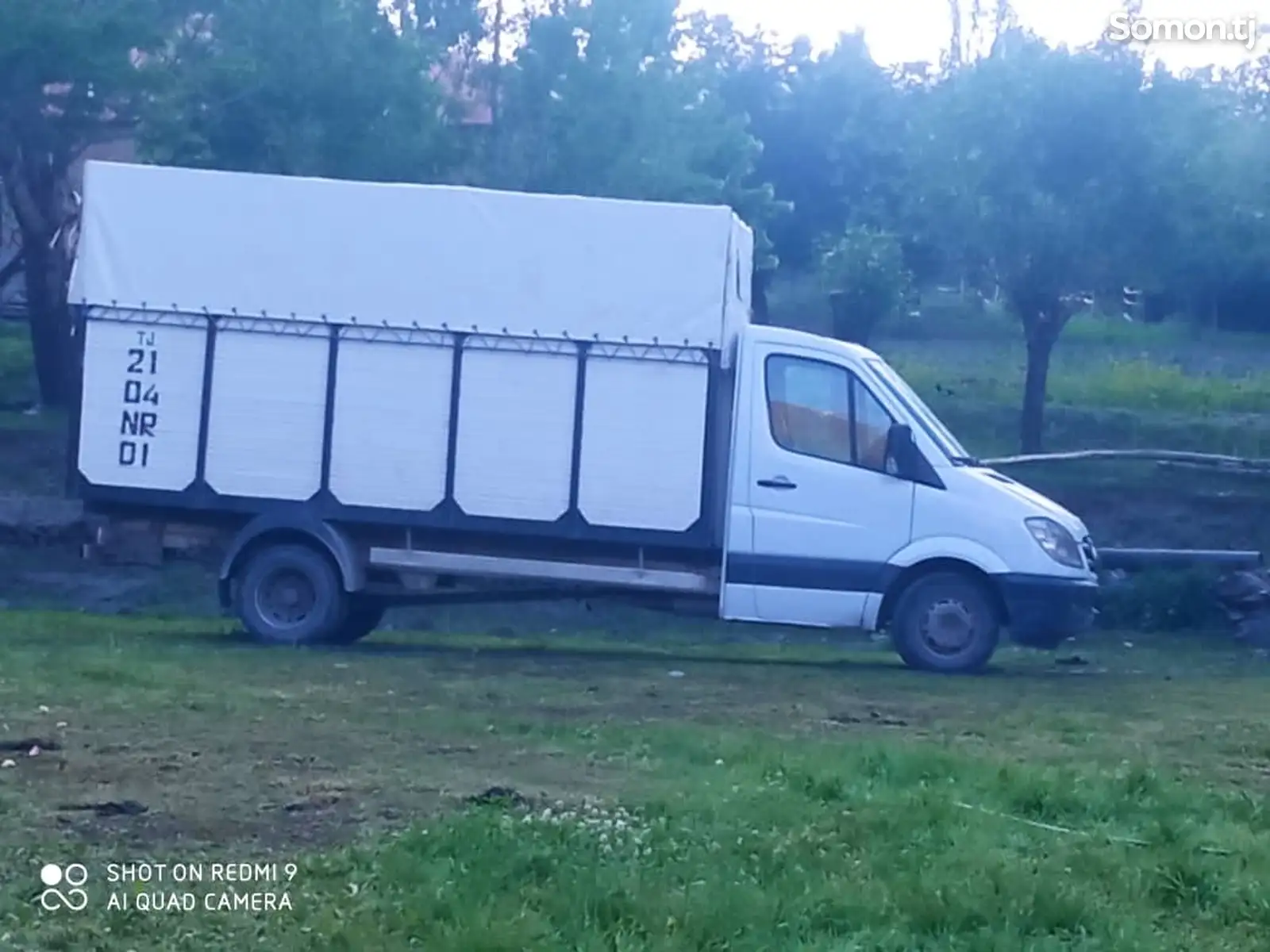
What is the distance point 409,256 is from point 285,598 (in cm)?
262

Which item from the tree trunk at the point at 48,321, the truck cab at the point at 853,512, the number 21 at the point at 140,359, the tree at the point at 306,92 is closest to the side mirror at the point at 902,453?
the truck cab at the point at 853,512

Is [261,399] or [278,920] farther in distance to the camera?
[261,399]

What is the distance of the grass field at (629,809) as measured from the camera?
636 cm

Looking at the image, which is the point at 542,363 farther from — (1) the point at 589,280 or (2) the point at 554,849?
(2) the point at 554,849

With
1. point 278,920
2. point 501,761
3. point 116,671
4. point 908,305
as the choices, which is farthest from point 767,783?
point 908,305

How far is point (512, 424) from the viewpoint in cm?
1438

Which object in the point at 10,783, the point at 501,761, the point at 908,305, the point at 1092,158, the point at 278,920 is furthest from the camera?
the point at 908,305

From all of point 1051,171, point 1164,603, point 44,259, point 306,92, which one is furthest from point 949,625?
point 44,259

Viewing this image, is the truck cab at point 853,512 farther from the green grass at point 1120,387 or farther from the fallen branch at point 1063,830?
the green grass at point 1120,387

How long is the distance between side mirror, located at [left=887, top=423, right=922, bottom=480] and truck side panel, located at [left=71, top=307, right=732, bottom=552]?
1157 millimetres

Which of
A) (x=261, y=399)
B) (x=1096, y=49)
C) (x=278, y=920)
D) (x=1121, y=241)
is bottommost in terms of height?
(x=278, y=920)

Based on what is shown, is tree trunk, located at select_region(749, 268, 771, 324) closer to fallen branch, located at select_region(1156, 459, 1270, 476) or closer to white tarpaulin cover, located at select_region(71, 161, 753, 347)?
fallen branch, located at select_region(1156, 459, 1270, 476)

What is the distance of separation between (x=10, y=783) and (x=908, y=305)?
24804 millimetres

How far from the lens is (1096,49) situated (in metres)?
24.5
